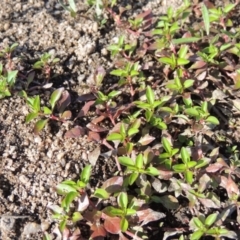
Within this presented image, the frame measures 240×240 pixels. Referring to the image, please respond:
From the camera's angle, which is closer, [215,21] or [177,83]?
[177,83]

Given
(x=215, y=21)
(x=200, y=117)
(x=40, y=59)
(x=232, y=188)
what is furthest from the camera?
(x=215, y=21)

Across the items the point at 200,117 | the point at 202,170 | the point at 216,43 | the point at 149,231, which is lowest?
the point at 149,231

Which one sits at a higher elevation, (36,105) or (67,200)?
(36,105)

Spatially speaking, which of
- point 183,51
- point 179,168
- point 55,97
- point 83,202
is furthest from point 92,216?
point 183,51

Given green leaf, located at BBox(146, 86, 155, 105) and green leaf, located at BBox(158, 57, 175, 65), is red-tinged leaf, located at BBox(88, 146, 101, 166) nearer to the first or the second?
green leaf, located at BBox(146, 86, 155, 105)

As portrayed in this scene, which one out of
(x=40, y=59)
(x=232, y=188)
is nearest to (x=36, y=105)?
(x=40, y=59)

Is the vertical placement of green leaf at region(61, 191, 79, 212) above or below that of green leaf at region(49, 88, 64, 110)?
below

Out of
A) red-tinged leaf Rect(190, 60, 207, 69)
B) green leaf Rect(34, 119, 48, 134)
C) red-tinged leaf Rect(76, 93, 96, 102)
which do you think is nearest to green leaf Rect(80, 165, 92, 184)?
green leaf Rect(34, 119, 48, 134)

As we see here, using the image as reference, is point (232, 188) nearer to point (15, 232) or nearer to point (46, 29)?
point (15, 232)
